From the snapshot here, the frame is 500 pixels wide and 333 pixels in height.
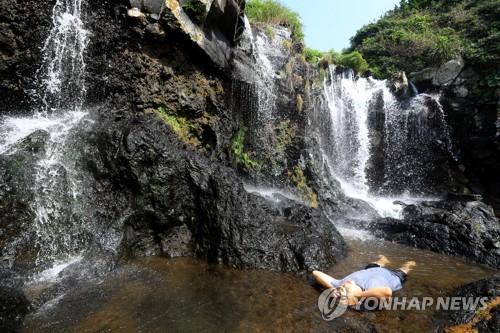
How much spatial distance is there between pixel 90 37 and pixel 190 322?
6918 millimetres

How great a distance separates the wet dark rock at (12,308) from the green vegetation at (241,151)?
7228 millimetres

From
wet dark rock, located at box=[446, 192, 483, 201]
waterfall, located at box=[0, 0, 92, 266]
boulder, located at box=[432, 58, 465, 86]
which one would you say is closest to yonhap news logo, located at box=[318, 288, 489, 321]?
waterfall, located at box=[0, 0, 92, 266]

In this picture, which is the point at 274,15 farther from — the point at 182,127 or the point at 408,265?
the point at 408,265

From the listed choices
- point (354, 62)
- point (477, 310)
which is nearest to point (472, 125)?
point (354, 62)

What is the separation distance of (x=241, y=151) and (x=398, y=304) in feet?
23.2

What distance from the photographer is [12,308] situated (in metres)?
3.15

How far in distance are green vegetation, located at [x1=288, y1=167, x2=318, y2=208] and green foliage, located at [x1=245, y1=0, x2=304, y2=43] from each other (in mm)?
6630

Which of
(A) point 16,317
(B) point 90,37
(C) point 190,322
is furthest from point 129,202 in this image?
(B) point 90,37

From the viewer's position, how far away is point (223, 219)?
17.6 feet

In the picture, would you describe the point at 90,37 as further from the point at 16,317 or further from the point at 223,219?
the point at 16,317

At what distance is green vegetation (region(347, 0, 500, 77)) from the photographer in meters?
13.5

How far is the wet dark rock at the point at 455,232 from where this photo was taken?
6.61m

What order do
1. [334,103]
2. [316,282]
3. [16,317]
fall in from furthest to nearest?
[334,103] < [316,282] < [16,317]

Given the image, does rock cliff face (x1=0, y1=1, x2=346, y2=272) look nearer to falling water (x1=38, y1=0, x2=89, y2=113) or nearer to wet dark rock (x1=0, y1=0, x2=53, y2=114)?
wet dark rock (x1=0, y1=0, x2=53, y2=114)
